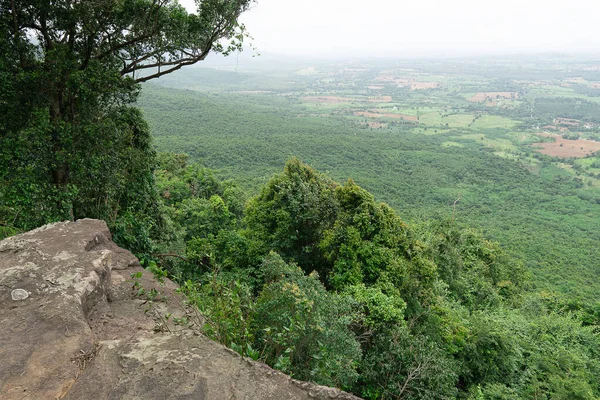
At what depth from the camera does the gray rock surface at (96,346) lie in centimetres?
347

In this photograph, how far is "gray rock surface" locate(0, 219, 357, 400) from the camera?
3467 mm

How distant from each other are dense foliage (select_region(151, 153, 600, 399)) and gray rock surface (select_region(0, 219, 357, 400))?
2.64 feet

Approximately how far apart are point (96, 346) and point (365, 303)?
23.7ft

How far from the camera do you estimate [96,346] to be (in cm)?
394

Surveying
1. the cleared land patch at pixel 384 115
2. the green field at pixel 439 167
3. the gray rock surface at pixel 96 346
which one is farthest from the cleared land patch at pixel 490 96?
the gray rock surface at pixel 96 346

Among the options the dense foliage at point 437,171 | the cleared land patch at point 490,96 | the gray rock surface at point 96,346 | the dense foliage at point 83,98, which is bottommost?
the dense foliage at point 437,171

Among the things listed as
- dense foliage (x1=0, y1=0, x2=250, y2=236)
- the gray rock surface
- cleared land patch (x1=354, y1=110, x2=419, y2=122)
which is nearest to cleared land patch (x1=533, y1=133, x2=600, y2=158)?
cleared land patch (x1=354, y1=110, x2=419, y2=122)

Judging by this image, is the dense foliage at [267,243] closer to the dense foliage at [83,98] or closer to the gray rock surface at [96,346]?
the dense foliage at [83,98]

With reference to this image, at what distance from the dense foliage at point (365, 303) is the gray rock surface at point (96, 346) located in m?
0.80

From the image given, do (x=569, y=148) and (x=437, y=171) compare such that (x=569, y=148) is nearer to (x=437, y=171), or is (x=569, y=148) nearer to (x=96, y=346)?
(x=437, y=171)

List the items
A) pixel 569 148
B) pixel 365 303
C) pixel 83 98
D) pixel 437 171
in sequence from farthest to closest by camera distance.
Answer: pixel 569 148 → pixel 437 171 → pixel 365 303 → pixel 83 98

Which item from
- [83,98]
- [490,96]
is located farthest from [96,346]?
[490,96]

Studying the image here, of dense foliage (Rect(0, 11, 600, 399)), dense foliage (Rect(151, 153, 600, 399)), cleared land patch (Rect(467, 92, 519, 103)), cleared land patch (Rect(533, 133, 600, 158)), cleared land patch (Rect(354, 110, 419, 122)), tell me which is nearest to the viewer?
dense foliage (Rect(151, 153, 600, 399))

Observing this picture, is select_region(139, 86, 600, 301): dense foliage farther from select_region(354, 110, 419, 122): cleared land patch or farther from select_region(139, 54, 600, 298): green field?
select_region(354, 110, 419, 122): cleared land patch
